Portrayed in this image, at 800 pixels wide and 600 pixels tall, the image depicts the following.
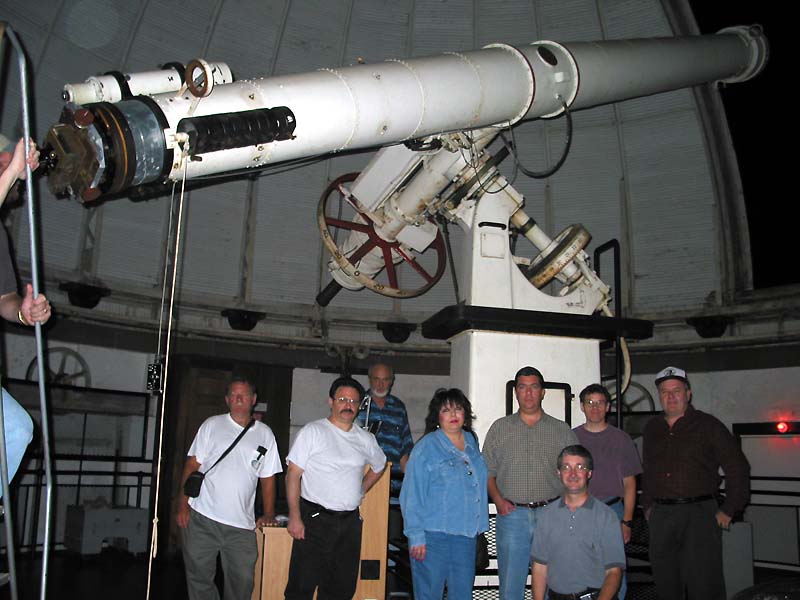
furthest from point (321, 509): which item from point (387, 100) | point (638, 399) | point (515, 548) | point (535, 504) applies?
point (638, 399)

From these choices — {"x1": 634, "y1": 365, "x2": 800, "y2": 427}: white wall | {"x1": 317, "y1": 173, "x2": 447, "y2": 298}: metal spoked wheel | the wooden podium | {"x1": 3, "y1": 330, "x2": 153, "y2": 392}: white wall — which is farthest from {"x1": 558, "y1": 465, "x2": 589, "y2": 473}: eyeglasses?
{"x1": 3, "y1": 330, "x2": 153, "y2": 392}: white wall

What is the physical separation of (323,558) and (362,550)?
62 centimetres

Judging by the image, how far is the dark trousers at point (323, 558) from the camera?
475 centimetres

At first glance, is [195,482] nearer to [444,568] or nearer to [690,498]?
[444,568]

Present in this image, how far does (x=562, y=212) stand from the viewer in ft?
35.4

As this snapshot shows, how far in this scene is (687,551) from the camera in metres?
4.91

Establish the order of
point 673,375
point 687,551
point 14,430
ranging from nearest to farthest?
point 14,430
point 687,551
point 673,375

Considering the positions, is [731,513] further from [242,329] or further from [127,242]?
[127,242]

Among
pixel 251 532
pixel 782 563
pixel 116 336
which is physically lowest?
pixel 782 563

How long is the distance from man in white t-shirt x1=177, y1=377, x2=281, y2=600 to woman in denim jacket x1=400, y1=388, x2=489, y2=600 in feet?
3.60

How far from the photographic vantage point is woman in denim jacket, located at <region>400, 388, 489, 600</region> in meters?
4.57

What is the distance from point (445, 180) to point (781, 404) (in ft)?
19.5

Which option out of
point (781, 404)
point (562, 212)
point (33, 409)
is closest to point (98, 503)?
point (33, 409)

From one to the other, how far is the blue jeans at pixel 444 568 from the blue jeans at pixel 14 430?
2620 mm
